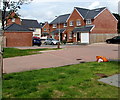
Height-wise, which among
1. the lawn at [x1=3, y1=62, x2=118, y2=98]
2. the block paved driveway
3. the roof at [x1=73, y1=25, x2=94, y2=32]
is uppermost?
the roof at [x1=73, y1=25, x2=94, y2=32]

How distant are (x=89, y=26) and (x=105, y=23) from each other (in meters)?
4.47

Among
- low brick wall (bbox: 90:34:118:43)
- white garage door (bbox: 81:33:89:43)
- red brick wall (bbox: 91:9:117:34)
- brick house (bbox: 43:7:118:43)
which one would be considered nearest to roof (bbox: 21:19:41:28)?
brick house (bbox: 43:7:118:43)

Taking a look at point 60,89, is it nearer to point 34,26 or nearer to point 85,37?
point 85,37

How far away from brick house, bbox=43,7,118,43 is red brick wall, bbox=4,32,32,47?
41.5ft

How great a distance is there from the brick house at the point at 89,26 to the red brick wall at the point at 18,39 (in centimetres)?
1266

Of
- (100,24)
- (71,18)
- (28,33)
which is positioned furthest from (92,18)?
(28,33)

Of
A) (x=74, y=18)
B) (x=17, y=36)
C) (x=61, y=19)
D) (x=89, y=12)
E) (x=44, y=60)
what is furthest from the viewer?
(x=61, y=19)

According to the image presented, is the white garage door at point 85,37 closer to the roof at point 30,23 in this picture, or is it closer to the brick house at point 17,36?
the brick house at point 17,36

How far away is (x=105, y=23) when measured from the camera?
4175 centimetres

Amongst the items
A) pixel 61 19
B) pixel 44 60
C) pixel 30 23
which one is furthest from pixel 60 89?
pixel 30 23

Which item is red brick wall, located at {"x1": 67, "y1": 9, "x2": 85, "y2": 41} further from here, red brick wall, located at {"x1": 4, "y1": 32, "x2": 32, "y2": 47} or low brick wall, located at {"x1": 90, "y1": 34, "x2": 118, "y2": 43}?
red brick wall, located at {"x1": 4, "y1": 32, "x2": 32, "y2": 47}

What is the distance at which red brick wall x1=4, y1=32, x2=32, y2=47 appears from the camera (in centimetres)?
3069

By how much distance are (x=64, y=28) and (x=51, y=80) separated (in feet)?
141

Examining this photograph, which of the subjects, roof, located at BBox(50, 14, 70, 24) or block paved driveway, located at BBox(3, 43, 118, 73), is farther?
roof, located at BBox(50, 14, 70, 24)
